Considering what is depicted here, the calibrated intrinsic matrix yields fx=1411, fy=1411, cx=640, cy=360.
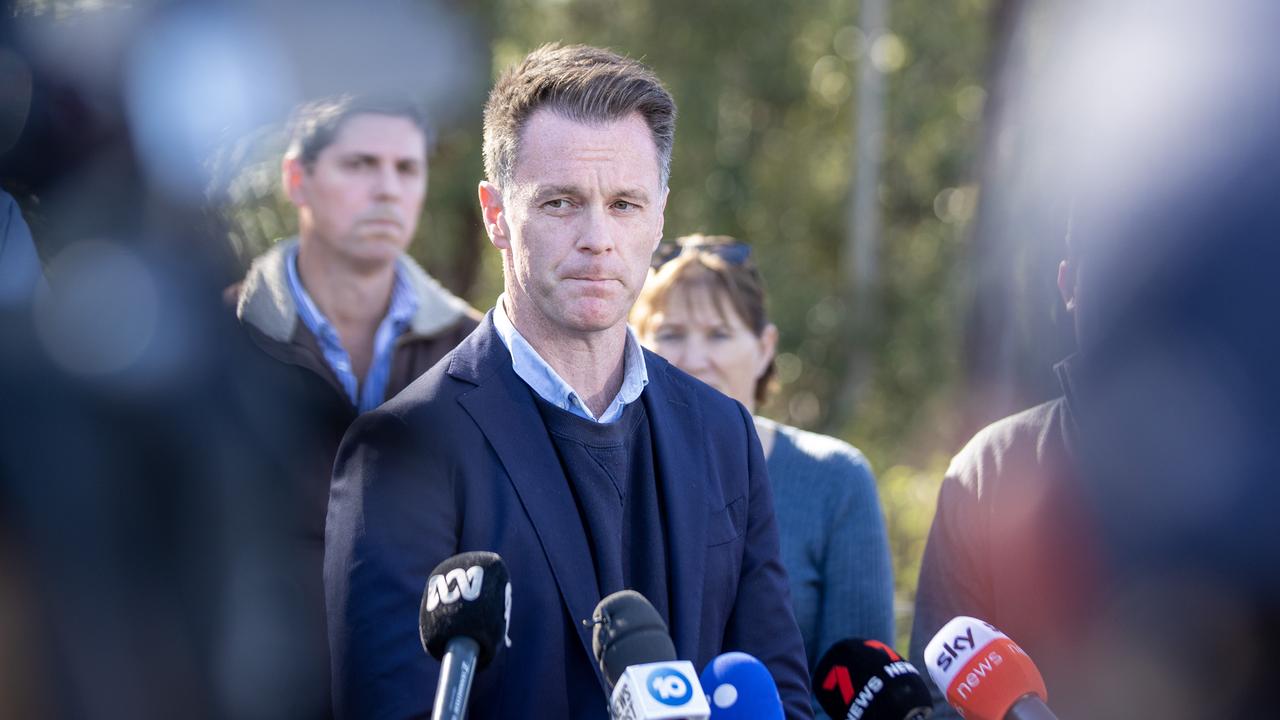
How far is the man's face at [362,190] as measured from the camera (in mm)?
4707

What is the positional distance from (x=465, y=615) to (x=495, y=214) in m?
1.19

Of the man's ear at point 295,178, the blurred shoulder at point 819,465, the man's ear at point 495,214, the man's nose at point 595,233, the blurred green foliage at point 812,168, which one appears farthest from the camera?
the blurred green foliage at point 812,168

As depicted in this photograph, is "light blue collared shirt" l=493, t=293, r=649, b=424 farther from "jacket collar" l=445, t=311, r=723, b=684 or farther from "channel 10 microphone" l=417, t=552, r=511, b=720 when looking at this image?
"channel 10 microphone" l=417, t=552, r=511, b=720

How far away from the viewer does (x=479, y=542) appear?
255 centimetres

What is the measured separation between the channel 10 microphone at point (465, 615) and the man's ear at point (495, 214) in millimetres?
1011

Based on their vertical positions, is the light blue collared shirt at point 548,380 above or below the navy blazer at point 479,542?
above

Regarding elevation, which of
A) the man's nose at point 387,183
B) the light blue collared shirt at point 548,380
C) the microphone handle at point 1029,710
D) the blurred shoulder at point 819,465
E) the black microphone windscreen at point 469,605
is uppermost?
the man's nose at point 387,183

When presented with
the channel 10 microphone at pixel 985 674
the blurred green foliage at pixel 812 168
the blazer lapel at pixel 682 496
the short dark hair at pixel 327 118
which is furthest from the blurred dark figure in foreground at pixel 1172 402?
the blurred green foliage at pixel 812 168

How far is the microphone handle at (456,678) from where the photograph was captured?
180 cm

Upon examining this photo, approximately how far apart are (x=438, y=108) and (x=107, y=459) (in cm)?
1197

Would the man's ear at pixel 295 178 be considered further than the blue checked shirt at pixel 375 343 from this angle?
Yes

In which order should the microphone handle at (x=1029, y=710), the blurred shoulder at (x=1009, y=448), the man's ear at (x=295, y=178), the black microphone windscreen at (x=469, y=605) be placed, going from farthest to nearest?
the man's ear at (x=295, y=178)
the blurred shoulder at (x=1009, y=448)
the microphone handle at (x=1029, y=710)
the black microphone windscreen at (x=469, y=605)

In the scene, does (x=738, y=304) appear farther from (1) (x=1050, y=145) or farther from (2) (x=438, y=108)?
(2) (x=438, y=108)

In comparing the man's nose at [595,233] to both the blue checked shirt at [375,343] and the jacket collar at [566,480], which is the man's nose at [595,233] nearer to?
the jacket collar at [566,480]
